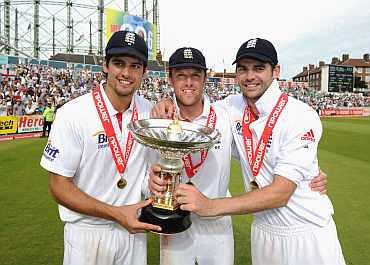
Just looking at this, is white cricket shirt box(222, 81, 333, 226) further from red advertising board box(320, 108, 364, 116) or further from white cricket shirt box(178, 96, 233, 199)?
red advertising board box(320, 108, 364, 116)

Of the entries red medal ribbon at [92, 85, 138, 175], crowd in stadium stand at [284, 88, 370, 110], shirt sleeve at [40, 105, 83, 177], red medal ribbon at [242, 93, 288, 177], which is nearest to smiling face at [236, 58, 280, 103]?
red medal ribbon at [242, 93, 288, 177]

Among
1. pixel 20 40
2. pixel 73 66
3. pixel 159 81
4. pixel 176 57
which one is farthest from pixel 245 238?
pixel 20 40

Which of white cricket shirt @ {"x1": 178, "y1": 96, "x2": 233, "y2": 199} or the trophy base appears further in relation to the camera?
white cricket shirt @ {"x1": 178, "y1": 96, "x2": 233, "y2": 199}

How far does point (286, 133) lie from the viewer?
270 cm

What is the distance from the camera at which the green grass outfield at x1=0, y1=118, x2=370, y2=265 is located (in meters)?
4.73

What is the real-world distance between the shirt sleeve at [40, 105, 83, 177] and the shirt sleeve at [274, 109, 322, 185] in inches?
57.0

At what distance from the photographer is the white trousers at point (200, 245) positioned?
124 inches

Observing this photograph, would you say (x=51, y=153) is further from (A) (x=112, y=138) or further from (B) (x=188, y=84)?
(B) (x=188, y=84)

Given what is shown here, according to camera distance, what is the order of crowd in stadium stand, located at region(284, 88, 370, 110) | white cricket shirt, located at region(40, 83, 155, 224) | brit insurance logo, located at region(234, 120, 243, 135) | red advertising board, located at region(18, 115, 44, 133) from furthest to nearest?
crowd in stadium stand, located at region(284, 88, 370, 110)
red advertising board, located at region(18, 115, 44, 133)
brit insurance logo, located at region(234, 120, 243, 135)
white cricket shirt, located at region(40, 83, 155, 224)

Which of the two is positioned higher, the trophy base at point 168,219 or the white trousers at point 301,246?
the trophy base at point 168,219

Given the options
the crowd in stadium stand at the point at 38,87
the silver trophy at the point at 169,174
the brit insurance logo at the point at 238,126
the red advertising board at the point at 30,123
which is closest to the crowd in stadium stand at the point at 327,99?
the crowd in stadium stand at the point at 38,87

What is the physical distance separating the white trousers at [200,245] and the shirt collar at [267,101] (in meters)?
1.04

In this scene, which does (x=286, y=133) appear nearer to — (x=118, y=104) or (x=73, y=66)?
(x=118, y=104)

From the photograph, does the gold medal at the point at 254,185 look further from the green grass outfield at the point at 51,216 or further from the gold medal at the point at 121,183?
the green grass outfield at the point at 51,216
